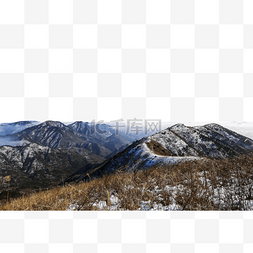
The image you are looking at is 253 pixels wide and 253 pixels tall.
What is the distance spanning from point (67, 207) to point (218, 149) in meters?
87.4

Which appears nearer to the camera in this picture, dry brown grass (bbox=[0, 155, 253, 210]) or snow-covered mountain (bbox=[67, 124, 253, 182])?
dry brown grass (bbox=[0, 155, 253, 210])

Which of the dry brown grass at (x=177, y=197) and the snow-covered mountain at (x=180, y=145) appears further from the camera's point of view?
the snow-covered mountain at (x=180, y=145)

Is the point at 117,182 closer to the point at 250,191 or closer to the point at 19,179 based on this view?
the point at 250,191

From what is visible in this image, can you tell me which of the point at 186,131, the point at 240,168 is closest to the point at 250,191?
the point at 240,168

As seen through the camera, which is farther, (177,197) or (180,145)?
(180,145)

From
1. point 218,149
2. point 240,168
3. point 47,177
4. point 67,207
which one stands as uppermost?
point 240,168

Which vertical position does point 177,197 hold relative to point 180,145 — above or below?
above

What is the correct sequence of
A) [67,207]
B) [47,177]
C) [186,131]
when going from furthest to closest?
[47,177] → [186,131] → [67,207]


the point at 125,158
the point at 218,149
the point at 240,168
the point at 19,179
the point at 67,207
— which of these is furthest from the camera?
the point at 19,179

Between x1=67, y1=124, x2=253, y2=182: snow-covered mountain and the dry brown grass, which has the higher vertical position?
the dry brown grass

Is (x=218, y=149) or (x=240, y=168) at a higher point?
(x=240, y=168)

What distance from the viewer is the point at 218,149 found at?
250 feet

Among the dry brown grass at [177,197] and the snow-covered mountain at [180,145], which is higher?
the dry brown grass at [177,197]

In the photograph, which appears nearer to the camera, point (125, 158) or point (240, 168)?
point (240, 168)
